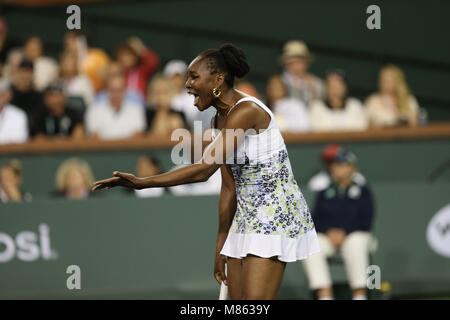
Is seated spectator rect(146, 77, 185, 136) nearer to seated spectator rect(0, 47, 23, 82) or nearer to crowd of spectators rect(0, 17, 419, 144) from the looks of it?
crowd of spectators rect(0, 17, 419, 144)

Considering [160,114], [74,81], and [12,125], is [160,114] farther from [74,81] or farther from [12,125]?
[12,125]

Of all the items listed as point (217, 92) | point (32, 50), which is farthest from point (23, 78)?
point (217, 92)

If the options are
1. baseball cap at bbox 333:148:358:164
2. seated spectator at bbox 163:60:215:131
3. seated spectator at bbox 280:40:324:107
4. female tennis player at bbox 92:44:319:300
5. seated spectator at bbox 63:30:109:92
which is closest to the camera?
female tennis player at bbox 92:44:319:300

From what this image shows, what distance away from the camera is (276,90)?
365 inches

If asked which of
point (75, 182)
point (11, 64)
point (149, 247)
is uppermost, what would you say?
point (11, 64)

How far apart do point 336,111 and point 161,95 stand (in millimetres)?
1895

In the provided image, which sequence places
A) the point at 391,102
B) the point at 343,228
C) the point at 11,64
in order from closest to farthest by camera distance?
the point at 343,228 < the point at 391,102 < the point at 11,64

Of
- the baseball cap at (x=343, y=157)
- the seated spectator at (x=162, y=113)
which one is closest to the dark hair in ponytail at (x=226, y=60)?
the baseball cap at (x=343, y=157)

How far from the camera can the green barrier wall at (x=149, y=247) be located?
805 centimetres

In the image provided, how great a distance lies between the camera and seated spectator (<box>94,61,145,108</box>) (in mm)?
9352

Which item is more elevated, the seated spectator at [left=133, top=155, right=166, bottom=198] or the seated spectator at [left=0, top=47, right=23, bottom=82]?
the seated spectator at [left=0, top=47, right=23, bottom=82]

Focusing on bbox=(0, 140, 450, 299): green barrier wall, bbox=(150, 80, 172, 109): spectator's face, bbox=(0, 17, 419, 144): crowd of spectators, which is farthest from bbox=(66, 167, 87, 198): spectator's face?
bbox=(150, 80, 172, 109): spectator's face

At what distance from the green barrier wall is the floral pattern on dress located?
3.52 metres
